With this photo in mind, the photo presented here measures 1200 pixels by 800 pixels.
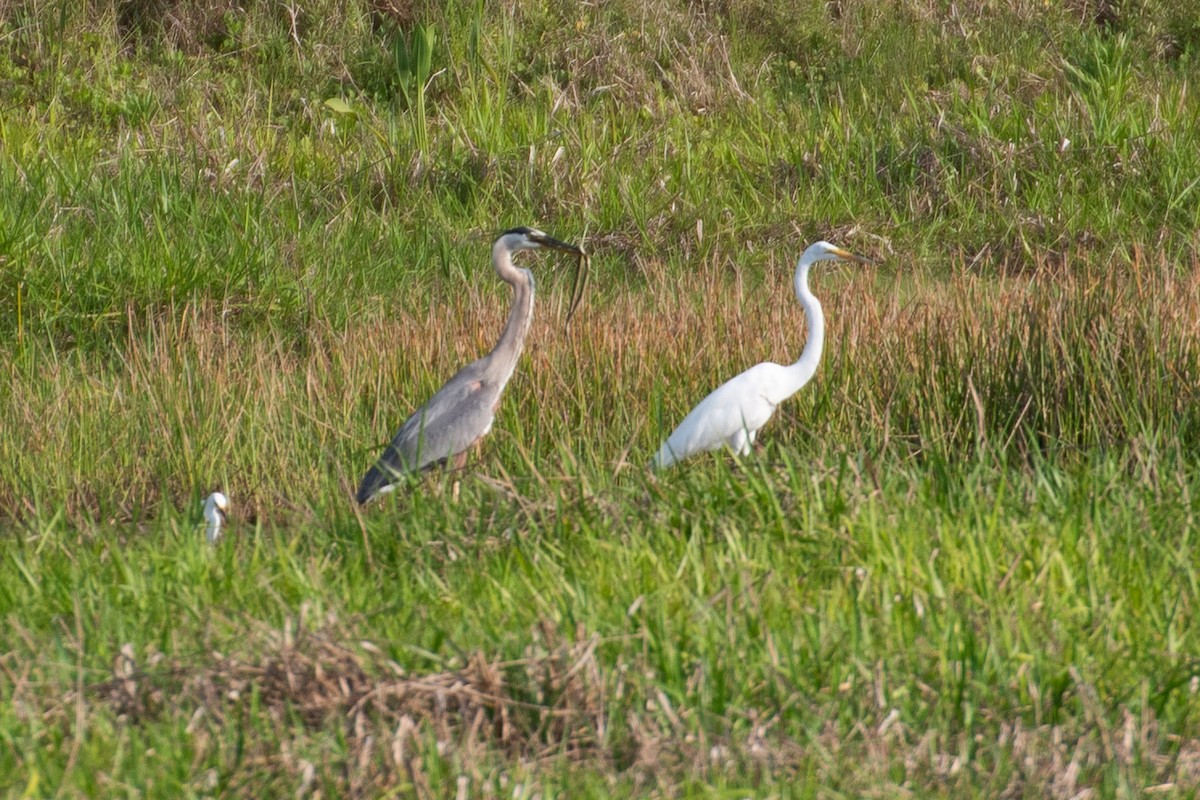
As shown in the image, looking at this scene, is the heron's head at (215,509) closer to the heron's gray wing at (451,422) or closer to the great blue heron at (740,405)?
the heron's gray wing at (451,422)

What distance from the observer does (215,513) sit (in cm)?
464

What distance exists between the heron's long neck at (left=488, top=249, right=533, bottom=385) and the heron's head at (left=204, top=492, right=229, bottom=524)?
3.87 feet

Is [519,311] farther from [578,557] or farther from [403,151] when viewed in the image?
[403,151]

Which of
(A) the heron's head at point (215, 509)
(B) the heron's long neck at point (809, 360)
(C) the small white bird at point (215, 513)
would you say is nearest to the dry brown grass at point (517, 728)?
(C) the small white bird at point (215, 513)

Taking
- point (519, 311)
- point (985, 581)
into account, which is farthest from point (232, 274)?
point (985, 581)

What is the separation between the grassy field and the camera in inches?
106

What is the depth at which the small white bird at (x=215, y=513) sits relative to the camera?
4.52 metres

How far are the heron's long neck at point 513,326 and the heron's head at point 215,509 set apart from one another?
1.18 metres

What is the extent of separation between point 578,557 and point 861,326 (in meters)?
2.67

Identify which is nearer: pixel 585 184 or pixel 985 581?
pixel 985 581

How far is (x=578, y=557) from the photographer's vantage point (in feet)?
11.5

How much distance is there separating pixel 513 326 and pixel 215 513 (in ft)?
5.06

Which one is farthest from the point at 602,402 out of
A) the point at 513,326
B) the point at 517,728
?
the point at 517,728

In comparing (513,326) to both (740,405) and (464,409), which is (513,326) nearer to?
(464,409)
